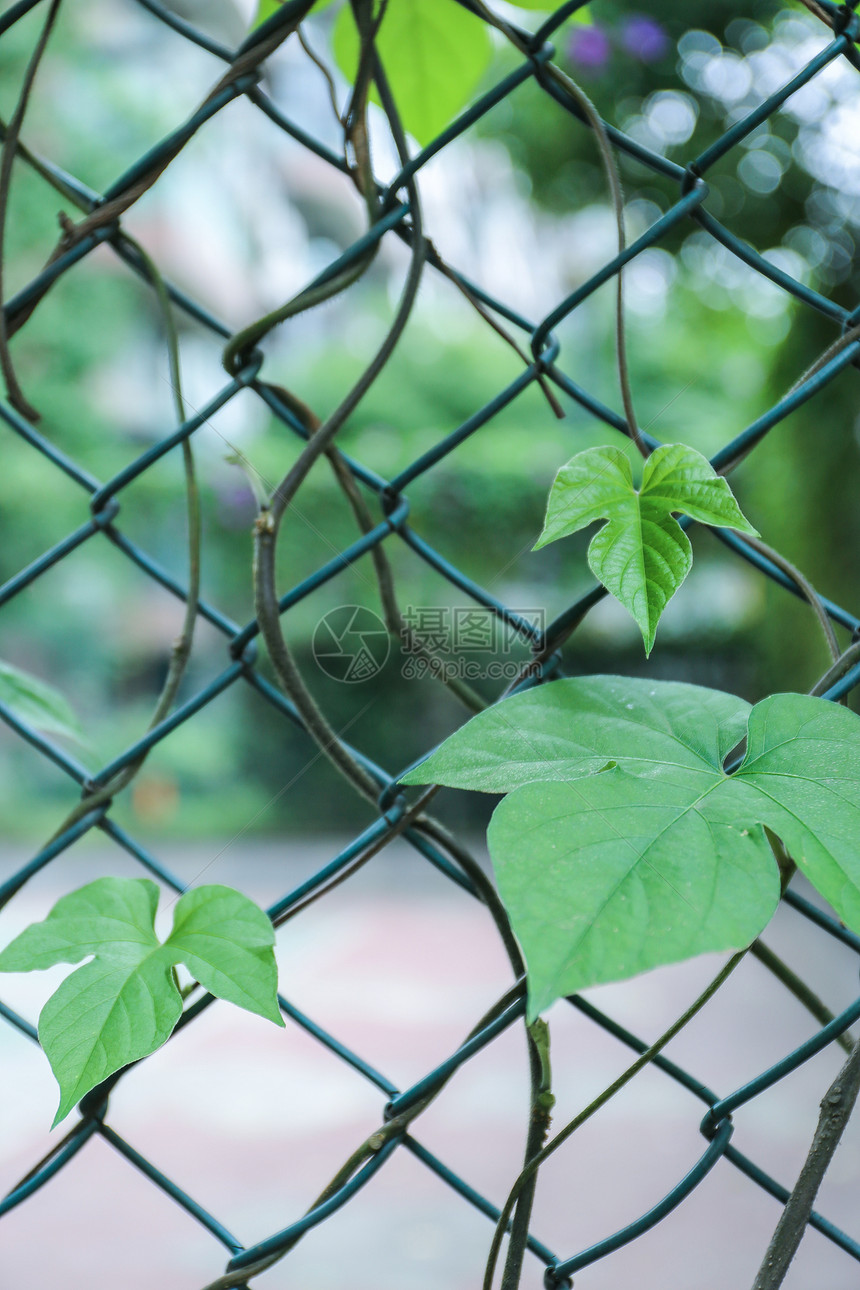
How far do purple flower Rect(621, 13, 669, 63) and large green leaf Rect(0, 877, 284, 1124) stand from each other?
2249 millimetres

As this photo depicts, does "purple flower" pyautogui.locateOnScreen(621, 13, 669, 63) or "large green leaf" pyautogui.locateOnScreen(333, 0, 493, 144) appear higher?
"purple flower" pyautogui.locateOnScreen(621, 13, 669, 63)

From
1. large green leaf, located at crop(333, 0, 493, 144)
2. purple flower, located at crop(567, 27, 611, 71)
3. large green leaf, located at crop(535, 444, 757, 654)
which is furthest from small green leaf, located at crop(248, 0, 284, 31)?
purple flower, located at crop(567, 27, 611, 71)

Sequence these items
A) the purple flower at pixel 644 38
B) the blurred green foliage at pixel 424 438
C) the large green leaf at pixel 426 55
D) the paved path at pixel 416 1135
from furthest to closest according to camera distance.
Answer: the blurred green foliage at pixel 424 438
the purple flower at pixel 644 38
the paved path at pixel 416 1135
the large green leaf at pixel 426 55

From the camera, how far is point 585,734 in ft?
0.86

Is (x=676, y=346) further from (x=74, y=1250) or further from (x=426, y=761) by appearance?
(x=426, y=761)

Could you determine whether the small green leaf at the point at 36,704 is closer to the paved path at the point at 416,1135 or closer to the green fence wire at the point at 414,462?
the green fence wire at the point at 414,462

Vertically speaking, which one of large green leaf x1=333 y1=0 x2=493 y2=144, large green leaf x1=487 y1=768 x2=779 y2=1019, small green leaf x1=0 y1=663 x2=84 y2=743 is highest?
large green leaf x1=333 y1=0 x2=493 y2=144

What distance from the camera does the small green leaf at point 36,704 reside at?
39 cm

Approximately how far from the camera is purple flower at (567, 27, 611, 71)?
6.61 ft

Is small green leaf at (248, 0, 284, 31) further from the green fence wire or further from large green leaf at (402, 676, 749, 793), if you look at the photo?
large green leaf at (402, 676, 749, 793)

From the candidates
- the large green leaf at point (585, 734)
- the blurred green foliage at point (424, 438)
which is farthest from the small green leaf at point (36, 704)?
the blurred green foliage at point (424, 438)

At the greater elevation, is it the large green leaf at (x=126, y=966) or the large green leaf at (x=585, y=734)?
the large green leaf at (x=585, y=734)

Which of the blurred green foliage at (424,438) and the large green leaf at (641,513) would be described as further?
the blurred green foliage at (424,438)

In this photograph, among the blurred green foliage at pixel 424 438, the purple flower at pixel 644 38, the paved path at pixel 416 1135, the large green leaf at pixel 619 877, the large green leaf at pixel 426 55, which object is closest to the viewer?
the large green leaf at pixel 619 877
